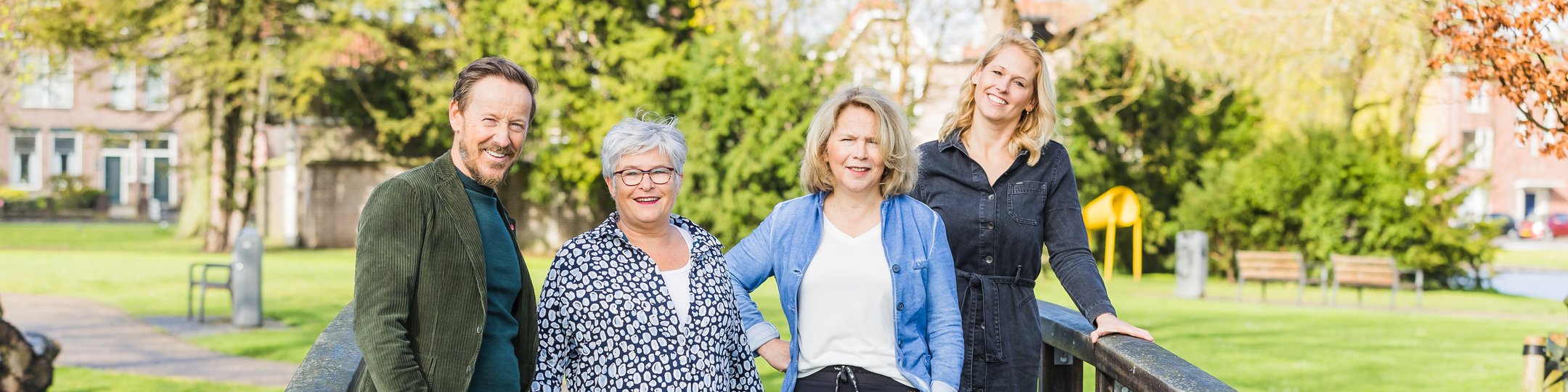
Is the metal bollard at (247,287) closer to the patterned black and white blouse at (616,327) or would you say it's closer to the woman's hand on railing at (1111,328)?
the patterned black and white blouse at (616,327)

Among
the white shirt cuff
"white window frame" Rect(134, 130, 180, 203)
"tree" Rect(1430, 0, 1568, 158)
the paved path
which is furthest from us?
"white window frame" Rect(134, 130, 180, 203)

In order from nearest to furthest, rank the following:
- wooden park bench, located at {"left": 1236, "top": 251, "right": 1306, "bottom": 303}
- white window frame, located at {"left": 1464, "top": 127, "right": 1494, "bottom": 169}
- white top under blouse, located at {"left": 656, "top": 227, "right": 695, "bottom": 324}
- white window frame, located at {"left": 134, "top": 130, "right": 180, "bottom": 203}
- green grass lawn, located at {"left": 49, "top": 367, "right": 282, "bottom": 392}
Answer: white top under blouse, located at {"left": 656, "top": 227, "right": 695, "bottom": 324} → green grass lawn, located at {"left": 49, "top": 367, "right": 282, "bottom": 392} → wooden park bench, located at {"left": 1236, "top": 251, "right": 1306, "bottom": 303} → white window frame, located at {"left": 1464, "top": 127, "right": 1494, "bottom": 169} → white window frame, located at {"left": 134, "top": 130, "right": 180, "bottom": 203}

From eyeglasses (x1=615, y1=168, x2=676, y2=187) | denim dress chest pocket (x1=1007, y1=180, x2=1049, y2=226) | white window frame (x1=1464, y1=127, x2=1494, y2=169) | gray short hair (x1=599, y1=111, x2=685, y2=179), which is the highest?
white window frame (x1=1464, y1=127, x2=1494, y2=169)

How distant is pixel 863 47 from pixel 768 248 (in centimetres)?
2209

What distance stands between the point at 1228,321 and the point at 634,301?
1307 cm

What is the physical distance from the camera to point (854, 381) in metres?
2.88

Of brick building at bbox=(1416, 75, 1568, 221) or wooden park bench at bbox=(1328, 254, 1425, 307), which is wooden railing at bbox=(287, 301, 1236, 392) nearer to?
wooden park bench at bbox=(1328, 254, 1425, 307)

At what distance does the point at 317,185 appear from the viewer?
94.5ft

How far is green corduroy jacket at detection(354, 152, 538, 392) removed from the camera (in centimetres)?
251

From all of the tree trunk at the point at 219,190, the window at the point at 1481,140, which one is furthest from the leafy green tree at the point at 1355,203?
the tree trunk at the point at 219,190

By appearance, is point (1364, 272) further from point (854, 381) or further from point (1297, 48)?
point (854, 381)

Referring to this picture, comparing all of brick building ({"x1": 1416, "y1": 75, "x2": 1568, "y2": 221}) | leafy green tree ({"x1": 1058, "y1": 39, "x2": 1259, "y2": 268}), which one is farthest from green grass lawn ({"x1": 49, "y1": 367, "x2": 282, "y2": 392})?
brick building ({"x1": 1416, "y1": 75, "x2": 1568, "y2": 221})

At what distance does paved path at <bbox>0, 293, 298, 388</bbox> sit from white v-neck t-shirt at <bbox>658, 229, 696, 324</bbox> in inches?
274

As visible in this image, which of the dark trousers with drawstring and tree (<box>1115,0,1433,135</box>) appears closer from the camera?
the dark trousers with drawstring
